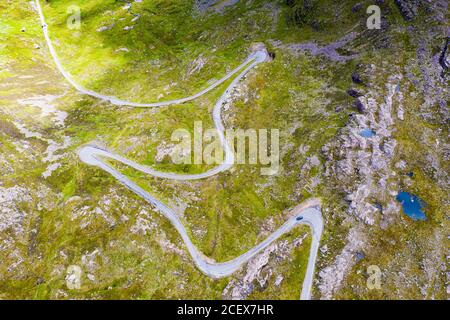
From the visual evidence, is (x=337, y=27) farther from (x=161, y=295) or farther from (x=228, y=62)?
(x=161, y=295)

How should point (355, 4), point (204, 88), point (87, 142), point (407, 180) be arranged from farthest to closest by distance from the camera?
point (355, 4) < point (204, 88) < point (87, 142) < point (407, 180)

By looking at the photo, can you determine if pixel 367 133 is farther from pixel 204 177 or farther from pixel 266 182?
pixel 204 177

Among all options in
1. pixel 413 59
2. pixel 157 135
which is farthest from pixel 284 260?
pixel 413 59
